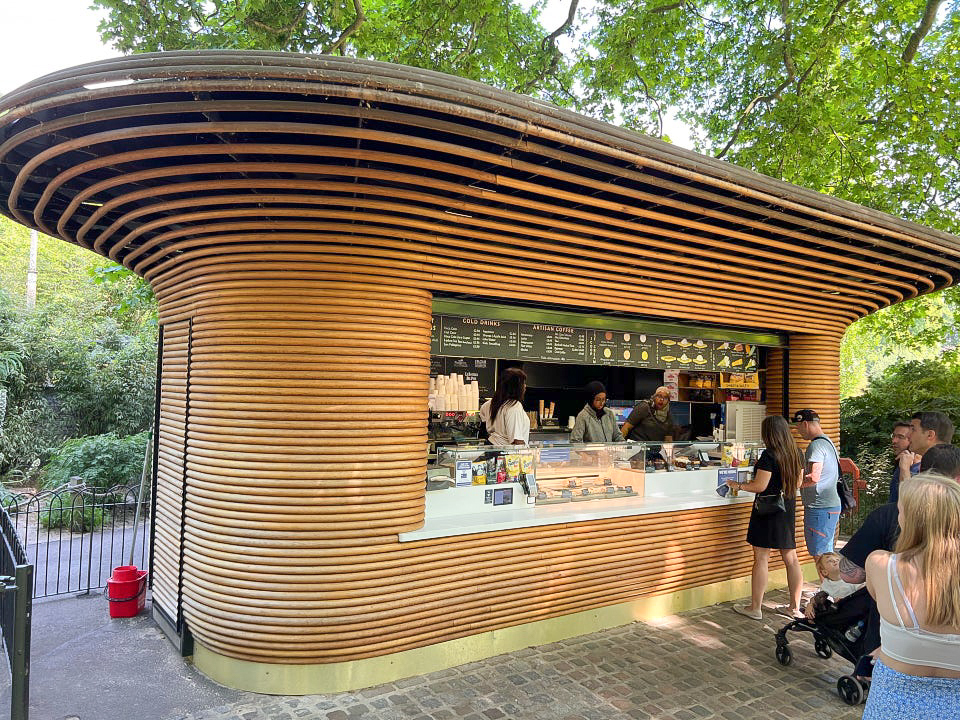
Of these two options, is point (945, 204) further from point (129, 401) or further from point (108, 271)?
point (129, 401)

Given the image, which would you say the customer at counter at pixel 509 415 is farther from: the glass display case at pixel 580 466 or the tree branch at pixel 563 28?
the tree branch at pixel 563 28

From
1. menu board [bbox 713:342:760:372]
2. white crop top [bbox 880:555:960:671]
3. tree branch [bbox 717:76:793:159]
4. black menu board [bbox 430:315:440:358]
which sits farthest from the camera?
tree branch [bbox 717:76:793:159]

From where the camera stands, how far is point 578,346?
629 centimetres

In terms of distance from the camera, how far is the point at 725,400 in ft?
27.1

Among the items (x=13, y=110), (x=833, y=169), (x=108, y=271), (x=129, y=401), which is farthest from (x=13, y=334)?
(x=833, y=169)

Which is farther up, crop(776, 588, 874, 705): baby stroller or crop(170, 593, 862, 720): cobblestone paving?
crop(776, 588, 874, 705): baby stroller

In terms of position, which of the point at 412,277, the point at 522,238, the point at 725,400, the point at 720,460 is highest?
the point at 522,238

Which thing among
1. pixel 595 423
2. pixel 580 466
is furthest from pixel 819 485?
pixel 580 466

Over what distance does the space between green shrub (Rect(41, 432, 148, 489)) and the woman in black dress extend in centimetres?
1006

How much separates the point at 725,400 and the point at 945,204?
7.72 m

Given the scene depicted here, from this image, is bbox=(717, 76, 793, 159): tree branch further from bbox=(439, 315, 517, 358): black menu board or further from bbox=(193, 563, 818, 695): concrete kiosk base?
bbox=(193, 563, 818, 695): concrete kiosk base

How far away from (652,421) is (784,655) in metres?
2.92

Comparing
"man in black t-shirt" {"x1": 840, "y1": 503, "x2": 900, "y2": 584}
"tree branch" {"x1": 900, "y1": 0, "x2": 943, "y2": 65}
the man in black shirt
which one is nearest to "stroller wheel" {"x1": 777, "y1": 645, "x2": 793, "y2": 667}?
the man in black shirt

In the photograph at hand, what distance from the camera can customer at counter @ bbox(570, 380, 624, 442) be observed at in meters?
6.48
